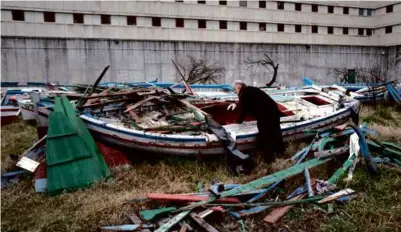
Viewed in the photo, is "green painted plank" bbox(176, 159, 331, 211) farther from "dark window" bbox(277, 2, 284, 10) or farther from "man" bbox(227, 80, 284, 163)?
"dark window" bbox(277, 2, 284, 10)

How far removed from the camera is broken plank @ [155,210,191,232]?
4330mm

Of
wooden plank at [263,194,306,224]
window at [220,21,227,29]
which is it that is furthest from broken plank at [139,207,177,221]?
window at [220,21,227,29]

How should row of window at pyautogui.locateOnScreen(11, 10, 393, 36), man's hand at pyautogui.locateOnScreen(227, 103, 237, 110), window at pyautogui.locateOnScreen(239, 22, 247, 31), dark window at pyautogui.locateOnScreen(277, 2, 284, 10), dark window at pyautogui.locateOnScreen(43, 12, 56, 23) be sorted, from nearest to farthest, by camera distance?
man's hand at pyautogui.locateOnScreen(227, 103, 237, 110) → row of window at pyautogui.locateOnScreen(11, 10, 393, 36) → dark window at pyautogui.locateOnScreen(43, 12, 56, 23) → window at pyautogui.locateOnScreen(239, 22, 247, 31) → dark window at pyautogui.locateOnScreen(277, 2, 284, 10)

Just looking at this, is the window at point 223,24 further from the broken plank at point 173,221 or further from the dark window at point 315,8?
the broken plank at point 173,221

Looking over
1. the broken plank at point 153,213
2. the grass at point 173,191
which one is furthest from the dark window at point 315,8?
the broken plank at point 153,213

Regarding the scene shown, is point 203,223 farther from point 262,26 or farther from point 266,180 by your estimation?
point 262,26

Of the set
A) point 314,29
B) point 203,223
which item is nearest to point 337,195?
point 203,223

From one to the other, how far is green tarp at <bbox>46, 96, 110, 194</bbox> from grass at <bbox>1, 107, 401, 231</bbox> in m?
0.24

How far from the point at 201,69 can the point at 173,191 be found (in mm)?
18985

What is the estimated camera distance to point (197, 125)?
739cm

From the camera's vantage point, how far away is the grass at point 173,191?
4.63 meters

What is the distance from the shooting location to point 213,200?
4953 mm

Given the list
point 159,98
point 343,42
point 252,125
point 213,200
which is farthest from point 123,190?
point 343,42

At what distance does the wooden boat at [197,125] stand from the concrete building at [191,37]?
1577 centimetres
